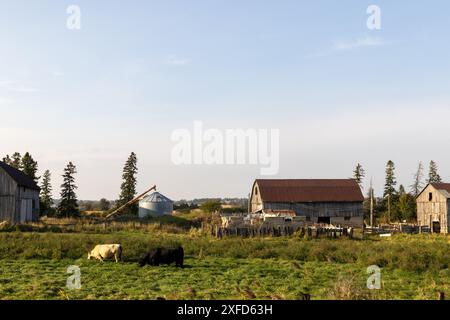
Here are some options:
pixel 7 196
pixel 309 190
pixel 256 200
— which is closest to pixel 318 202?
pixel 309 190

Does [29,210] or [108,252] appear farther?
[29,210]

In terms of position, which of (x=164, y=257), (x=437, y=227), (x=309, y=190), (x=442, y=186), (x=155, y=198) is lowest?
(x=437, y=227)

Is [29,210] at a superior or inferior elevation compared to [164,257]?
superior

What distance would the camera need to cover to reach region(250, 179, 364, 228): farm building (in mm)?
52078

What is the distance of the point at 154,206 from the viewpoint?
59.5m

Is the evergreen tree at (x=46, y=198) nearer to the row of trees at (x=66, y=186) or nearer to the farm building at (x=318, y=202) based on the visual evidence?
the row of trees at (x=66, y=186)

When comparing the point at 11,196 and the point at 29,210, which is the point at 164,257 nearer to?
the point at 11,196

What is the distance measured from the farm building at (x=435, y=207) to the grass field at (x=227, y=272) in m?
28.6

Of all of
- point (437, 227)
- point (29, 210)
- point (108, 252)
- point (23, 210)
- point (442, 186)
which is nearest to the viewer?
point (108, 252)

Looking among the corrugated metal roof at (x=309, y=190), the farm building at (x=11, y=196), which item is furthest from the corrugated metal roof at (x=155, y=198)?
the farm building at (x=11, y=196)

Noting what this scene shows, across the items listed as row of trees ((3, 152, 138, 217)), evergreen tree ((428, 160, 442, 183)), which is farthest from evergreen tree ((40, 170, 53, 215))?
evergreen tree ((428, 160, 442, 183))

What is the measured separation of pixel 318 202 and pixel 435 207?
12579mm

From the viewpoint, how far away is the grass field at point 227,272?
1254 cm
